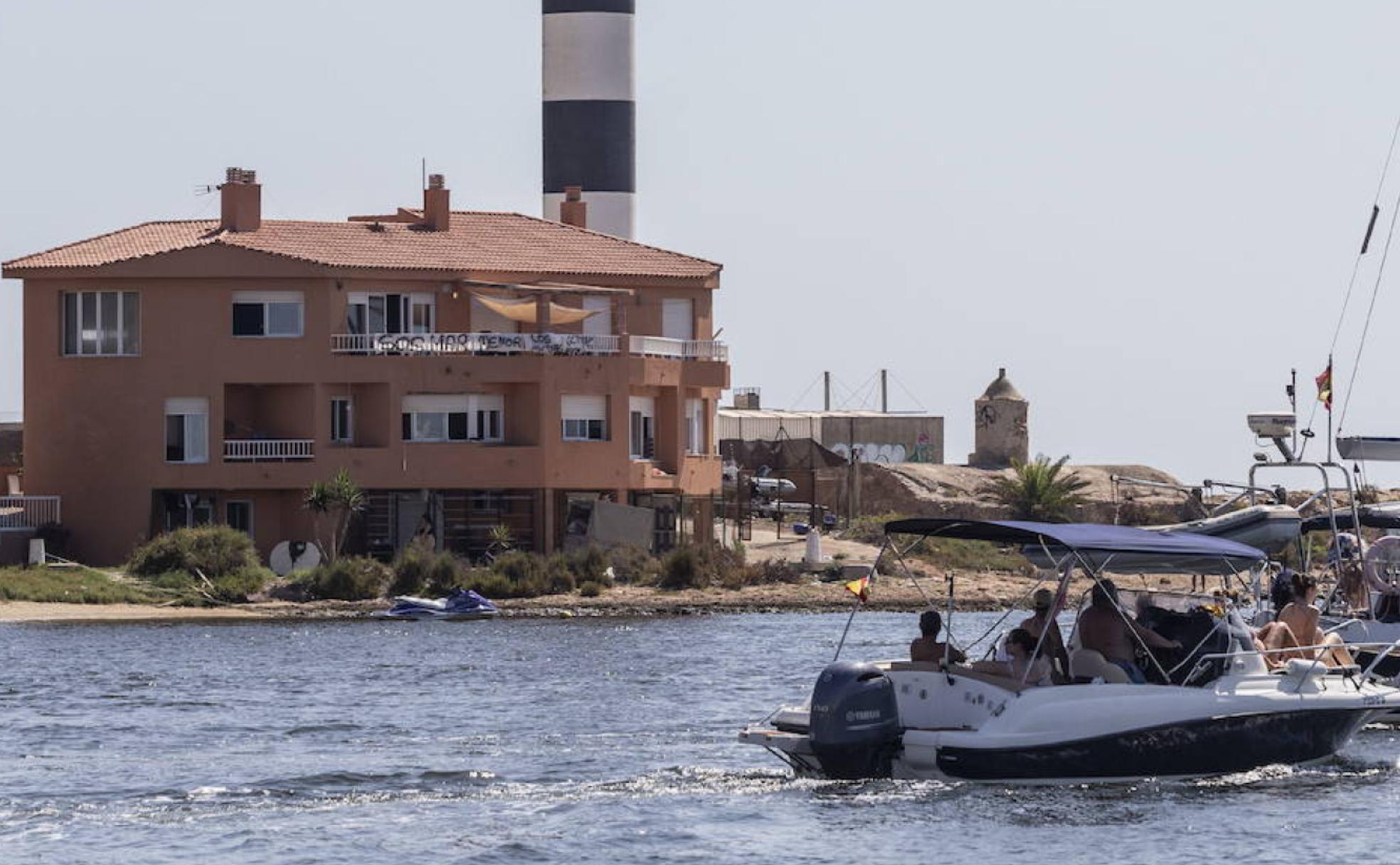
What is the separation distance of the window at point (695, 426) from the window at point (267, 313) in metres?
9.48

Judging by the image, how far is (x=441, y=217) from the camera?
6744 cm

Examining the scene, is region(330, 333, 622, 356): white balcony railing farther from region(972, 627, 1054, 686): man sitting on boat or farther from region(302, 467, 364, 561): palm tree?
region(972, 627, 1054, 686): man sitting on boat

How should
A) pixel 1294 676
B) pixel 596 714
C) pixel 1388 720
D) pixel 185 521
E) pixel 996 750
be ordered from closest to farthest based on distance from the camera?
1. pixel 996 750
2. pixel 1294 676
3. pixel 1388 720
4. pixel 596 714
5. pixel 185 521

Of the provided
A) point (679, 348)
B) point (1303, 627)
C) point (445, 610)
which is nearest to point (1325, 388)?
point (1303, 627)

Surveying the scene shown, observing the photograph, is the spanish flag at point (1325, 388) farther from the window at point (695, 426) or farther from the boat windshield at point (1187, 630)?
the window at point (695, 426)

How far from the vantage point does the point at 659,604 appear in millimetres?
57344

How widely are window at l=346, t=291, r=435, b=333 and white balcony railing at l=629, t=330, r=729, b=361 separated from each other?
4.58 m

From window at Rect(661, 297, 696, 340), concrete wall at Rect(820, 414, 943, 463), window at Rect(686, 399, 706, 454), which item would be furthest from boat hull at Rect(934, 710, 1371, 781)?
concrete wall at Rect(820, 414, 943, 463)

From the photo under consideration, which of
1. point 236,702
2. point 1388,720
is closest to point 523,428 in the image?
point 236,702

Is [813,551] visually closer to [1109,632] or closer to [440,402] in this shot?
[440,402]

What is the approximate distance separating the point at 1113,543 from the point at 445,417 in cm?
3624

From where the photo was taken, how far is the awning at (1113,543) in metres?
27.0

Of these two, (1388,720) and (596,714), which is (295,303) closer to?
(596,714)

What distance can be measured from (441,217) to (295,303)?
20.8 ft
